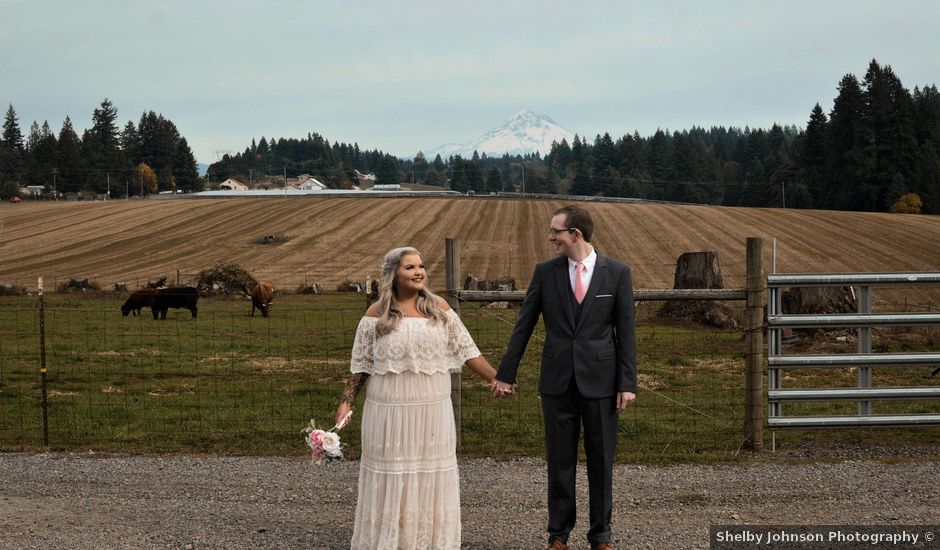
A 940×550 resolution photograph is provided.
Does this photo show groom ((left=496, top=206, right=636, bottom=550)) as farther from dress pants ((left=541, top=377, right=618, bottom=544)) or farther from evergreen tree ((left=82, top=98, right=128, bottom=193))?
evergreen tree ((left=82, top=98, right=128, bottom=193))

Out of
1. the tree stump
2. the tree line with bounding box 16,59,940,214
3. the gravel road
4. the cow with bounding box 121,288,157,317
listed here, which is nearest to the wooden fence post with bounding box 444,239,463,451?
the gravel road

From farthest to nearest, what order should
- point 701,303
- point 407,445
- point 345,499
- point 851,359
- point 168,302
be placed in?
1. point 168,302
2. point 701,303
3. point 851,359
4. point 345,499
5. point 407,445

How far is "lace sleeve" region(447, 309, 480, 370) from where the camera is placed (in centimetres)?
605

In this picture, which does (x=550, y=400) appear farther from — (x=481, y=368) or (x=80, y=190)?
(x=80, y=190)

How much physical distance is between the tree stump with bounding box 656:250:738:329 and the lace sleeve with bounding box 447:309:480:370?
13788 millimetres

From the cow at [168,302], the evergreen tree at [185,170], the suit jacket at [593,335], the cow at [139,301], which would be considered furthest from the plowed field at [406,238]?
the evergreen tree at [185,170]

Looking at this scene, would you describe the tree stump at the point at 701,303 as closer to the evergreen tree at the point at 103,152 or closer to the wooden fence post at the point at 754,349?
the wooden fence post at the point at 754,349

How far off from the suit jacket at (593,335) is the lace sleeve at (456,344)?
0.53 meters

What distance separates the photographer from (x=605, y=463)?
6059mm

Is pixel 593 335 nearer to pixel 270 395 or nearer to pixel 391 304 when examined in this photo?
pixel 391 304

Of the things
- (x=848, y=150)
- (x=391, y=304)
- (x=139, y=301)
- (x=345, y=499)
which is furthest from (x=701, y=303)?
(x=848, y=150)

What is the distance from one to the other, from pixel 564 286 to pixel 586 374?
59 centimetres

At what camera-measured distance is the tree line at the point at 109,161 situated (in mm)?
127125

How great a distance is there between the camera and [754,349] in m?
9.12
